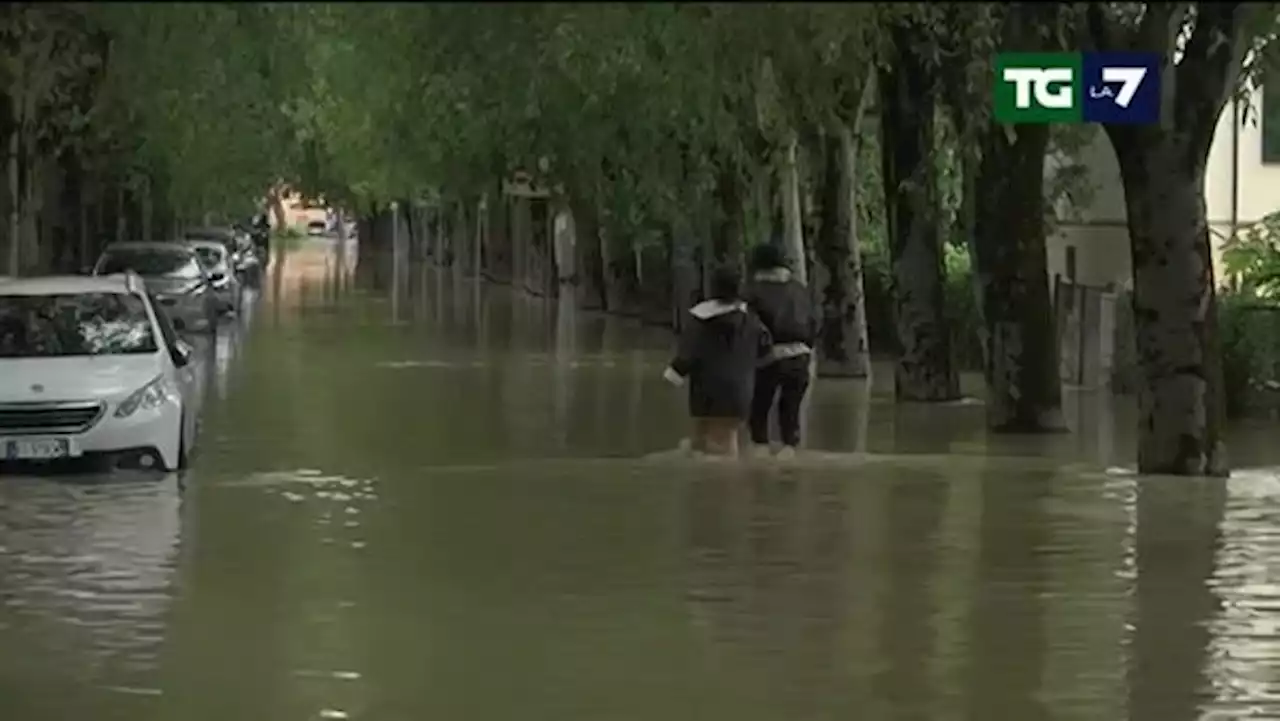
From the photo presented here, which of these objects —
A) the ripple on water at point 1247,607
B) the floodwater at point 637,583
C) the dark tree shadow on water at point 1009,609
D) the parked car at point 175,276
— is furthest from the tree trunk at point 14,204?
the ripple on water at point 1247,607

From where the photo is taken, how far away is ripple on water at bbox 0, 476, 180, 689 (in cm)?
1134

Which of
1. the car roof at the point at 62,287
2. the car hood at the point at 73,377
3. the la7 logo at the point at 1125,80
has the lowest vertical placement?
the car hood at the point at 73,377

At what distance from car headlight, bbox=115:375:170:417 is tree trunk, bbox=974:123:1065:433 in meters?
7.34

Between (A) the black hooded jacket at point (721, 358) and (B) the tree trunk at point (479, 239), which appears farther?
(B) the tree trunk at point (479, 239)

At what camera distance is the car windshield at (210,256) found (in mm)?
46906

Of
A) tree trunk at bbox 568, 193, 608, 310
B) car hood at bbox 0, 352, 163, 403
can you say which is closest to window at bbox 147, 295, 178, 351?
car hood at bbox 0, 352, 163, 403

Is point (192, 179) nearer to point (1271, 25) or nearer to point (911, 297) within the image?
point (911, 297)

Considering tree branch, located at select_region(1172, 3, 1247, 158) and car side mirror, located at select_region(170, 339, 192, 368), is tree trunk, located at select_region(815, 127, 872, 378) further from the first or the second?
tree branch, located at select_region(1172, 3, 1247, 158)

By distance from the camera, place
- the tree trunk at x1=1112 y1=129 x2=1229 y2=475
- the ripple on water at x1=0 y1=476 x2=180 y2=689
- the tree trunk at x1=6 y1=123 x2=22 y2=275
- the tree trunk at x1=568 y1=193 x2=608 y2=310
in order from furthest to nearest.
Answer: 1. the tree trunk at x1=568 y1=193 x2=608 y2=310
2. the tree trunk at x1=6 y1=123 x2=22 y2=275
3. the tree trunk at x1=1112 y1=129 x2=1229 y2=475
4. the ripple on water at x1=0 y1=476 x2=180 y2=689

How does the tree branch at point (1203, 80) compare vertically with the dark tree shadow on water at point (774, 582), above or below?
above

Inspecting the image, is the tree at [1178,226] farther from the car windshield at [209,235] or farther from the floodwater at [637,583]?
the car windshield at [209,235]

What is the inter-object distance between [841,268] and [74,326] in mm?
12822

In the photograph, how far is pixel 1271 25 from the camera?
17.9m

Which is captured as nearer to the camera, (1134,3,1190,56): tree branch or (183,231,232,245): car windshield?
(1134,3,1190,56): tree branch
